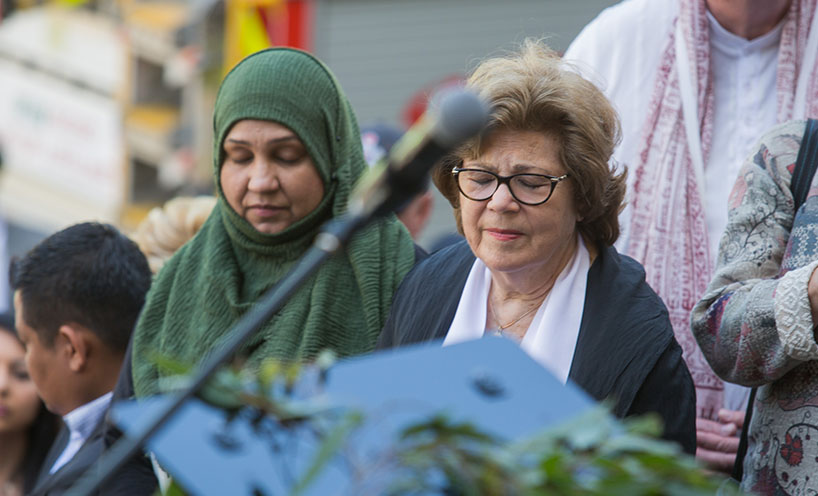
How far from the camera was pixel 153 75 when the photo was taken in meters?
17.1

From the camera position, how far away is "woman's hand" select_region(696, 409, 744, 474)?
3.17 meters

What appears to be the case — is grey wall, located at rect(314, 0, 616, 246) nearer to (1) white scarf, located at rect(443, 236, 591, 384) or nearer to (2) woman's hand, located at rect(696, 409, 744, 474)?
(2) woman's hand, located at rect(696, 409, 744, 474)

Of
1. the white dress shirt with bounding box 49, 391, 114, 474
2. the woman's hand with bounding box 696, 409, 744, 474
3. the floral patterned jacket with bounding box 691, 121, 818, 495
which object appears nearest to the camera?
the floral patterned jacket with bounding box 691, 121, 818, 495

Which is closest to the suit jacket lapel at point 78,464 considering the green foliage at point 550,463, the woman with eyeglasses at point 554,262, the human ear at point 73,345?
the human ear at point 73,345

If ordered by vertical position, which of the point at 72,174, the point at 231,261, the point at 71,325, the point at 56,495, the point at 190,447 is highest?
the point at 190,447

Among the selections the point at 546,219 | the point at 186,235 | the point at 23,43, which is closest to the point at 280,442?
the point at 546,219

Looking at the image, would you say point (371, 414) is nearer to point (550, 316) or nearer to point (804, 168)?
point (550, 316)

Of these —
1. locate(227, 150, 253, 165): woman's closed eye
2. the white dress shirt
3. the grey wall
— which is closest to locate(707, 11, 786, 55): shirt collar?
locate(227, 150, 253, 165): woman's closed eye

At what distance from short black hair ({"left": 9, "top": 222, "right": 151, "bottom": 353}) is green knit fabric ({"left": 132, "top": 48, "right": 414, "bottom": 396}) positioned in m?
0.44

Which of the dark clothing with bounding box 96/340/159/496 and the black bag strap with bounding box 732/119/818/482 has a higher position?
the black bag strap with bounding box 732/119/818/482

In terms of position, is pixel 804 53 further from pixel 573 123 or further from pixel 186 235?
pixel 186 235

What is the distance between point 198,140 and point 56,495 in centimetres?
1245

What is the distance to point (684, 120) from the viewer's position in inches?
141

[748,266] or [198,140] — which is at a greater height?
[748,266]
